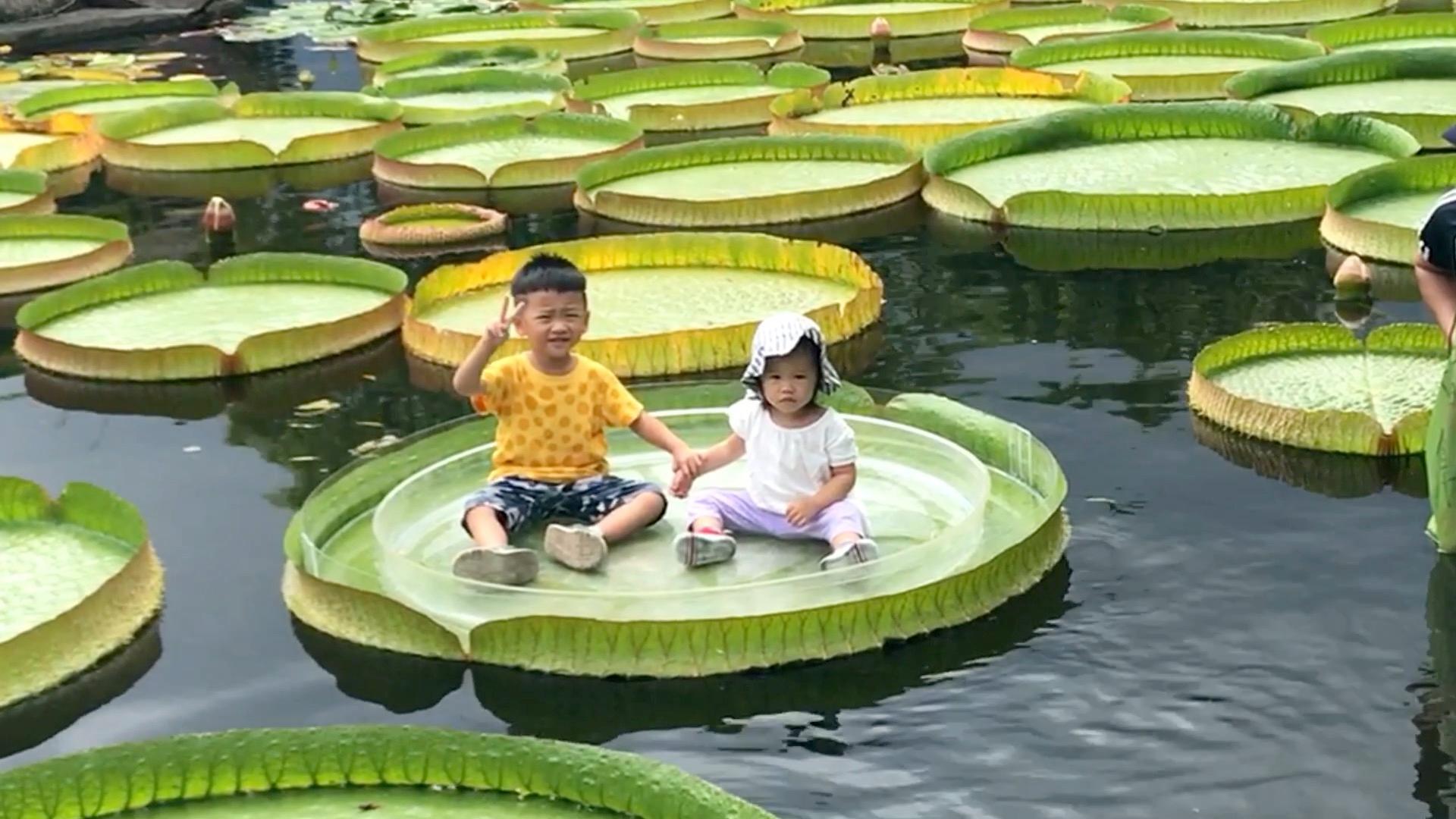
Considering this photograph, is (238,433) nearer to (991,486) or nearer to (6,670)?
(6,670)

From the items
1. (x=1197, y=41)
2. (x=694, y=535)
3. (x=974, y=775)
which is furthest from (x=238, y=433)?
(x=1197, y=41)

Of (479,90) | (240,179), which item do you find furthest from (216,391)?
(479,90)

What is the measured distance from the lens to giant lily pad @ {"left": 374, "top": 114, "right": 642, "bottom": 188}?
28.9 feet

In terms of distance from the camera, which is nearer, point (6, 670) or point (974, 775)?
point (974, 775)

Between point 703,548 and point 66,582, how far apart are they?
1337 mm

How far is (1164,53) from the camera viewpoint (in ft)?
36.2

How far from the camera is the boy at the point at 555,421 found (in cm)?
455

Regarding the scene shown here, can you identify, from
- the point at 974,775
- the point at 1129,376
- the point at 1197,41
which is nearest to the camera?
the point at 974,775

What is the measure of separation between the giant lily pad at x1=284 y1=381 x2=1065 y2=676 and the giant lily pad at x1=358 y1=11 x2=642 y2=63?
8.27 metres

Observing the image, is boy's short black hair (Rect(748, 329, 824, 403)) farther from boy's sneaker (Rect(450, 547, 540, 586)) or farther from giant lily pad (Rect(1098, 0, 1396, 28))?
giant lily pad (Rect(1098, 0, 1396, 28))

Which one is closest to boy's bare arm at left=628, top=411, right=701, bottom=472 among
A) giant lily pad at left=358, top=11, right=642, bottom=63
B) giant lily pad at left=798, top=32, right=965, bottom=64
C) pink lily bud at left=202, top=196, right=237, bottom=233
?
pink lily bud at left=202, top=196, right=237, bottom=233

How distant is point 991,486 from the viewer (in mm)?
4766

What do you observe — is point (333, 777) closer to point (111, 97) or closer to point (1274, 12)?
point (111, 97)

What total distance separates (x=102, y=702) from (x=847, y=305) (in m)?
2.74
